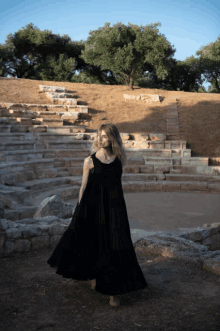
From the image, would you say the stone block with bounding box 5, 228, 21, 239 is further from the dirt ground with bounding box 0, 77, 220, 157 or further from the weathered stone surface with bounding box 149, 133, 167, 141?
the dirt ground with bounding box 0, 77, 220, 157

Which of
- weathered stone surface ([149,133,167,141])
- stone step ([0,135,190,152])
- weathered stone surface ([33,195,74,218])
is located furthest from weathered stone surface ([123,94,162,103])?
weathered stone surface ([33,195,74,218])

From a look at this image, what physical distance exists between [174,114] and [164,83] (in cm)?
1509

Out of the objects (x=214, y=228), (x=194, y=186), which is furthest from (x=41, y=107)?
(x=214, y=228)

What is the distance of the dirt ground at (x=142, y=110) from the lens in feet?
50.8

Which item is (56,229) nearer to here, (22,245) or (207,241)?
(22,245)

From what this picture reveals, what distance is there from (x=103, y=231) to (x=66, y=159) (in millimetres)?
9441

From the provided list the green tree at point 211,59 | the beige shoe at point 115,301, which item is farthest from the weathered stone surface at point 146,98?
the beige shoe at point 115,301

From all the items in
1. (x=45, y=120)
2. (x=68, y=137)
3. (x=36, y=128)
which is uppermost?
(x=45, y=120)

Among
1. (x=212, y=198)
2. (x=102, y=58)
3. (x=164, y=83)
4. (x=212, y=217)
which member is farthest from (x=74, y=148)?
(x=164, y=83)

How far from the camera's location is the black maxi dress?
2977 millimetres

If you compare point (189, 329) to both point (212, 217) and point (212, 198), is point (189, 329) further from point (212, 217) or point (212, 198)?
point (212, 198)

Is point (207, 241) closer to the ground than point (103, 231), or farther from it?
closer to the ground

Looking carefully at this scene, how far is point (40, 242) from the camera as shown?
474 cm

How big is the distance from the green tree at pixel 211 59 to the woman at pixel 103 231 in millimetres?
29731
